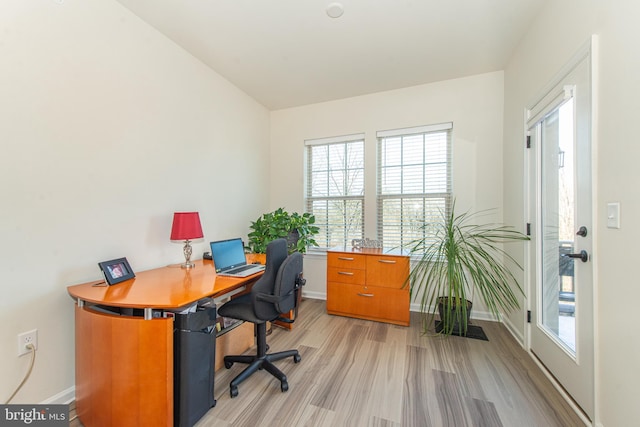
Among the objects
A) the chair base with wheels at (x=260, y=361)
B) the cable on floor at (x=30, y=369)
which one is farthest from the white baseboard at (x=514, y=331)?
the cable on floor at (x=30, y=369)

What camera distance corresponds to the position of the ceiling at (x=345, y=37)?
201 cm

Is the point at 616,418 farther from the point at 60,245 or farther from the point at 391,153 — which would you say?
the point at 60,245

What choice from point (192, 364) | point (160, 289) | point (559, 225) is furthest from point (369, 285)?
point (160, 289)

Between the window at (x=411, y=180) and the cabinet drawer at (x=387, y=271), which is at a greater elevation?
the window at (x=411, y=180)

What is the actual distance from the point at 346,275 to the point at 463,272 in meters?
1.22

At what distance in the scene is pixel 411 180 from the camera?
3338 millimetres

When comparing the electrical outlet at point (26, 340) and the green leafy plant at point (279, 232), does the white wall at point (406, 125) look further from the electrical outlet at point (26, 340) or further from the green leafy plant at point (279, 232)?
the electrical outlet at point (26, 340)

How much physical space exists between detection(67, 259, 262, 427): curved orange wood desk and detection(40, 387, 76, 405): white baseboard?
0.25m

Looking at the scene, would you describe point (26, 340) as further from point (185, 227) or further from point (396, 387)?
point (396, 387)

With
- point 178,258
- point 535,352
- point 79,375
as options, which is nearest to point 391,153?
point 535,352

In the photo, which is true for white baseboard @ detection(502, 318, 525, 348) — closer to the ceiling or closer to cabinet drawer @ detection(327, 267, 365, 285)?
cabinet drawer @ detection(327, 267, 365, 285)

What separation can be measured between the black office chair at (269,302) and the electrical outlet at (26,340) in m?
1.04

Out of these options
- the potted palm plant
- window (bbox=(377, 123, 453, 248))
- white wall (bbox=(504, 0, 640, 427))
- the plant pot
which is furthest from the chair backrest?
window (bbox=(377, 123, 453, 248))

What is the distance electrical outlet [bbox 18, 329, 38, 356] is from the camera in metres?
1.45
